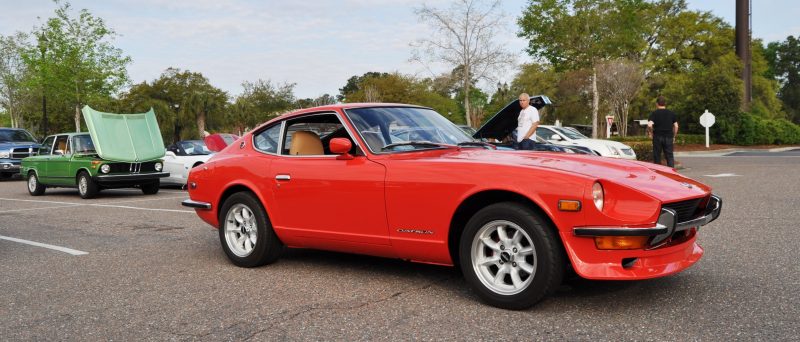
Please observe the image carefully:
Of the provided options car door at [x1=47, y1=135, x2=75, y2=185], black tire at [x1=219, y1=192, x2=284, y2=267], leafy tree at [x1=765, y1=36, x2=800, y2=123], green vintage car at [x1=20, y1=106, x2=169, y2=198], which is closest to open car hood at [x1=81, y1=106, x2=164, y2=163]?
green vintage car at [x1=20, y1=106, x2=169, y2=198]

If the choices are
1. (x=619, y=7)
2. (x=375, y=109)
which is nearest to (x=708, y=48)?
(x=619, y=7)

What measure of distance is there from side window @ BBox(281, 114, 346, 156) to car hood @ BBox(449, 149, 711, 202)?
48.5 inches

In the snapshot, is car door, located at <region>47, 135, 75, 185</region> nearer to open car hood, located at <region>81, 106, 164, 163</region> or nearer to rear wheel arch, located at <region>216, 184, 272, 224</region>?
open car hood, located at <region>81, 106, 164, 163</region>

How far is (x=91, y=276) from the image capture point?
5.69 m

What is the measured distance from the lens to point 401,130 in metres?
5.27

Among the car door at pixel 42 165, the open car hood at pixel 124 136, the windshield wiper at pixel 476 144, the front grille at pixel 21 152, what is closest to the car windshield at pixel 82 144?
the car door at pixel 42 165

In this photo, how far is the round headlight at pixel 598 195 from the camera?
3852 mm

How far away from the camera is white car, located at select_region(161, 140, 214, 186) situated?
52.5 ft

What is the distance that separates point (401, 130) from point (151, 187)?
1123cm

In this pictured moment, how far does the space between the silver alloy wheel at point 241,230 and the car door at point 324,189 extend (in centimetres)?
38

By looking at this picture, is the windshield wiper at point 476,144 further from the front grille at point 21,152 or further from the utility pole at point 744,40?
the utility pole at point 744,40

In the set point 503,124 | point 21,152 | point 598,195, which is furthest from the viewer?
point 21,152

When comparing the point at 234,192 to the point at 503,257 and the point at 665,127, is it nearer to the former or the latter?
the point at 503,257

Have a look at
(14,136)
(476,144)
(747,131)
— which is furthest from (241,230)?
(747,131)
